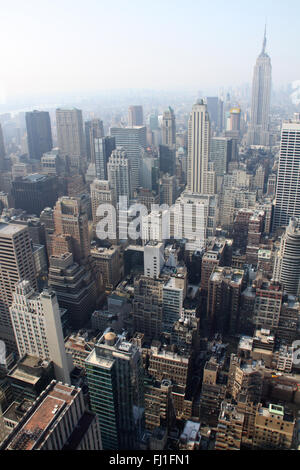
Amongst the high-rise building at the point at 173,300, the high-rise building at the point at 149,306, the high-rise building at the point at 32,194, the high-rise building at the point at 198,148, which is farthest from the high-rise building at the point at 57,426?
the high-rise building at the point at 198,148

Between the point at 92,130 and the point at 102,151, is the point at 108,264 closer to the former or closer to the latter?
the point at 102,151

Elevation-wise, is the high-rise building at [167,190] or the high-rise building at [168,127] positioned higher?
the high-rise building at [168,127]

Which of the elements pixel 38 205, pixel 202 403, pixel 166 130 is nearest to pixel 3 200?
pixel 38 205

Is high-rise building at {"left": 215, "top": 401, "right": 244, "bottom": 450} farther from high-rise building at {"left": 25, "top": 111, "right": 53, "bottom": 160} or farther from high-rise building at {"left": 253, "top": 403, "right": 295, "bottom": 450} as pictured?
high-rise building at {"left": 25, "top": 111, "right": 53, "bottom": 160}

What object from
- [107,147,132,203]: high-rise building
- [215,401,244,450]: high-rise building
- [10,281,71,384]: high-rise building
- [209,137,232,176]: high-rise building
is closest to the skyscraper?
[209,137,232,176]: high-rise building

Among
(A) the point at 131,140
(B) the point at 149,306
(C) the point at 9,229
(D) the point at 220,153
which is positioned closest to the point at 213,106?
(D) the point at 220,153

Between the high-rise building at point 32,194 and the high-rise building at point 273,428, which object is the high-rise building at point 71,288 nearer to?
the high-rise building at point 273,428
